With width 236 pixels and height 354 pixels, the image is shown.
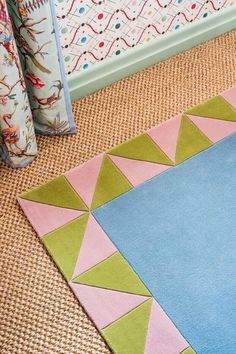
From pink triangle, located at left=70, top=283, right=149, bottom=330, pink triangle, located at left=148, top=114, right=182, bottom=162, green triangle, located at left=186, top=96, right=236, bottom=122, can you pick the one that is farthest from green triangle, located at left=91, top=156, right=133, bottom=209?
green triangle, located at left=186, top=96, right=236, bottom=122

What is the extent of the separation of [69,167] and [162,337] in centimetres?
67

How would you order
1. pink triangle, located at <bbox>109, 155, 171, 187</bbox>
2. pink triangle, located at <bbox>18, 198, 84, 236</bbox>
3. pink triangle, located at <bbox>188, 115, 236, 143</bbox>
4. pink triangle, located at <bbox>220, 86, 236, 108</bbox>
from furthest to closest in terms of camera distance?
1. pink triangle, located at <bbox>220, 86, 236, 108</bbox>
2. pink triangle, located at <bbox>188, 115, 236, 143</bbox>
3. pink triangle, located at <bbox>109, 155, 171, 187</bbox>
4. pink triangle, located at <bbox>18, 198, 84, 236</bbox>

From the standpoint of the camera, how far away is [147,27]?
194 cm

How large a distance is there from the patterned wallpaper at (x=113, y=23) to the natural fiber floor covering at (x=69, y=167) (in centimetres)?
14

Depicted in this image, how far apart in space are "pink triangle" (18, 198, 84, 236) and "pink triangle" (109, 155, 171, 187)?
22 centimetres

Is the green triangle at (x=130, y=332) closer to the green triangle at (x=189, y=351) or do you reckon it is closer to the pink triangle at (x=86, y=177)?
the green triangle at (x=189, y=351)

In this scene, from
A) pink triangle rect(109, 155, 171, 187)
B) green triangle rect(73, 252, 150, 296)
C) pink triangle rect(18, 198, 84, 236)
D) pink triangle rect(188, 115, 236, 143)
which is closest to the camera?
green triangle rect(73, 252, 150, 296)

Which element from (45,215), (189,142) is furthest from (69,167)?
(189,142)

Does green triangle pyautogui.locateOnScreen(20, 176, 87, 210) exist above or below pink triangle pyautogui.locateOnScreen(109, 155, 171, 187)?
below

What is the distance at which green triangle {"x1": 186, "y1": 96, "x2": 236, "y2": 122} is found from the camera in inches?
73.4

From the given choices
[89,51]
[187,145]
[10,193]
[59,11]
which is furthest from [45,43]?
[187,145]

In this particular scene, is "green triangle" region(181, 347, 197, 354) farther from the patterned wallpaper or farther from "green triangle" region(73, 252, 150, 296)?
the patterned wallpaper

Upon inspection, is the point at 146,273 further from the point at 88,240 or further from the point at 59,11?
the point at 59,11

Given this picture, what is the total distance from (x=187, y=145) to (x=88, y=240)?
0.52 m
